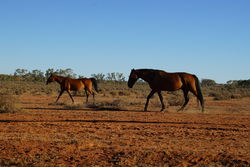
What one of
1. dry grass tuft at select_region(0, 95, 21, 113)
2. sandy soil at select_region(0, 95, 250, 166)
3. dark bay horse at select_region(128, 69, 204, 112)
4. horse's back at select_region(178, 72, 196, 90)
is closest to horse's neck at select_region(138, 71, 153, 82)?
dark bay horse at select_region(128, 69, 204, 112)

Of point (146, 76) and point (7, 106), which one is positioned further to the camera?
point (146, 76)

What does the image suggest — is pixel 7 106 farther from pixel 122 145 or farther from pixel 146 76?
pixel 122 145

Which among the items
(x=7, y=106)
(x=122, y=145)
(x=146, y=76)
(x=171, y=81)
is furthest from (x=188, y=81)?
(x=122, y=145)

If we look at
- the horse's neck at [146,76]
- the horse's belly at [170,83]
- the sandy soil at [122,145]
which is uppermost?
the horse's neck at [146,76]

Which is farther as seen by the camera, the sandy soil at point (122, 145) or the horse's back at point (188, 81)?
the horse's back at point (188, 81)

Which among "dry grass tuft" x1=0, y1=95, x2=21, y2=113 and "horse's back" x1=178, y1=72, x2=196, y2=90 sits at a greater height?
"horse's back" x1=178, y1=72, x2=196, y2=90

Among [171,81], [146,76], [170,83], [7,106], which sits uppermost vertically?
[146,76]

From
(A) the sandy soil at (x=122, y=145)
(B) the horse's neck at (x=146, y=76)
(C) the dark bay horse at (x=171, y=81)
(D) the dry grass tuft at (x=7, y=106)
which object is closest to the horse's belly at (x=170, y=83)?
(C) the dark bay horse at (x=171, y=81)

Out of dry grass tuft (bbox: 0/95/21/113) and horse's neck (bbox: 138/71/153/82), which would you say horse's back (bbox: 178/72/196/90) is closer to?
horse's neck (bbox: 138/71/153/82)

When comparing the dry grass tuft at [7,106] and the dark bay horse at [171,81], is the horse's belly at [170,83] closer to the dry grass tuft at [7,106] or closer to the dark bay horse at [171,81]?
the dark bay horse at [171,81]

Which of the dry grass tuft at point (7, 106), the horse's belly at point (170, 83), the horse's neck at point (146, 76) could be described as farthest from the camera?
the horse's neck at point (146, 76)

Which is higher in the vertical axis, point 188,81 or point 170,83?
point 188,81

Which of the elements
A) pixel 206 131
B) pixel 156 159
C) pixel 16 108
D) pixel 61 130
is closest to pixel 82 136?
pixel 61 130

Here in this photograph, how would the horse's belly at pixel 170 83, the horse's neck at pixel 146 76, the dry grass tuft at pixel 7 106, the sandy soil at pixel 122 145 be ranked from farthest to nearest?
the horse's neck at pixel 146 76 → the horse's belly at pixel 170 83 → the dry grass tuft at pixel 7 106 → the sandy soil at pixel 122 145
